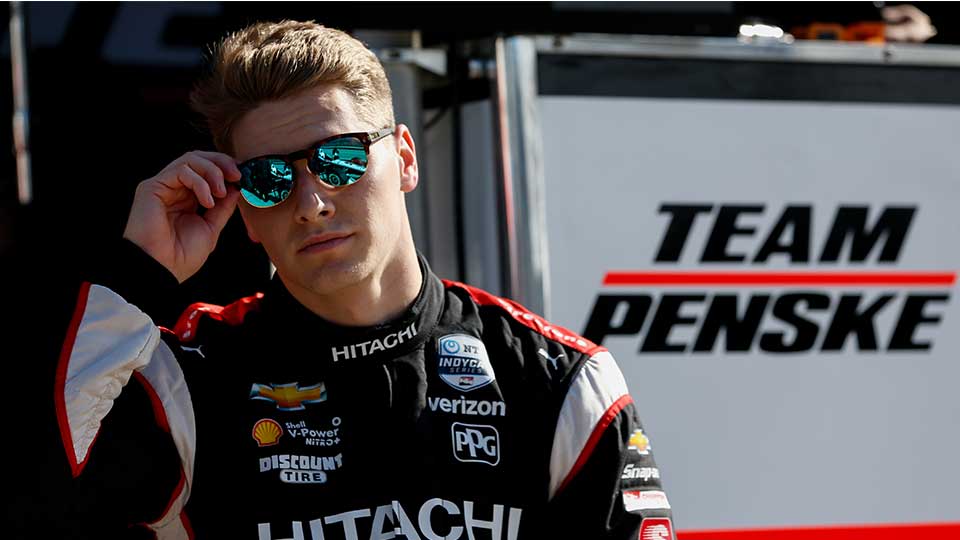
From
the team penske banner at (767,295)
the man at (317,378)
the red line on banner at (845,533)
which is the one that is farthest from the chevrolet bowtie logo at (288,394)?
the red line on banner at (845,533)

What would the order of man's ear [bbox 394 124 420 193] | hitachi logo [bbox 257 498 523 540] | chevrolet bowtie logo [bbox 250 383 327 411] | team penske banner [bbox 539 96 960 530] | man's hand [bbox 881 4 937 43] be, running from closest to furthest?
hitachi logo [bbox 257 498 523 540], chevrolet bowtie logo [bbox 250 383 327 411], man's ear [bbox 394 124 420 193], team penske banner [bbox 539 96 960 530], man's hand [bbox 881 4 937 43]

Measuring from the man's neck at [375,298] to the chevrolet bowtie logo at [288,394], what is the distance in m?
0.12

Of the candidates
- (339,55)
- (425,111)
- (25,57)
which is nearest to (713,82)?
(425,111)

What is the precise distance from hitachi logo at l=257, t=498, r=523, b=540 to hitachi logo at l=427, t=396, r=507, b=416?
0.52 ft

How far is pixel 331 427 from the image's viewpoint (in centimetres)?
198

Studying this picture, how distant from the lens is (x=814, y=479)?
284 cm

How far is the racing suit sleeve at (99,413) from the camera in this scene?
1789mm

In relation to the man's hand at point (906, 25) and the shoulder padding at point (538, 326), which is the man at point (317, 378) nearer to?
the shoulder padding at point (538, 326)

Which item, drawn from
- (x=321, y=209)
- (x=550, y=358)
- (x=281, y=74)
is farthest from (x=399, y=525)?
(x=281, y=74)

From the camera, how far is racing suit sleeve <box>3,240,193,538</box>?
1.79 metres

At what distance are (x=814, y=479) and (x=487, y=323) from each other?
1078 millimetres

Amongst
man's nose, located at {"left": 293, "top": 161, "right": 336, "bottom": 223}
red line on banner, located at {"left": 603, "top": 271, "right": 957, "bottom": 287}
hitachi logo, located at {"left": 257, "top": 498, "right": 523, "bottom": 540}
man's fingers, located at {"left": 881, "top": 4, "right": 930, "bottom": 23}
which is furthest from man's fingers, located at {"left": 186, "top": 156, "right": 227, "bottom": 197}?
man's fingers, located at {"left": 881, "top": 4, "right": 930, "bottom": 23}

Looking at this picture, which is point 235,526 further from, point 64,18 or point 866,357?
point 64,18

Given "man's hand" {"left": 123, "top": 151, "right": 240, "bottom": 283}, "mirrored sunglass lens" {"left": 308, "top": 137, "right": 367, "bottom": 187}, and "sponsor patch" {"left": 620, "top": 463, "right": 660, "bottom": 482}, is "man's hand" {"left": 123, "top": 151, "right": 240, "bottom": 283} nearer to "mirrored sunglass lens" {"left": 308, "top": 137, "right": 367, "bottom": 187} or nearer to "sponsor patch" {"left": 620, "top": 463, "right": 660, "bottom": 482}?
"mirrored sunglass lens" {"left": 308, "top": 137, "right": 367, "bottom": 187}
